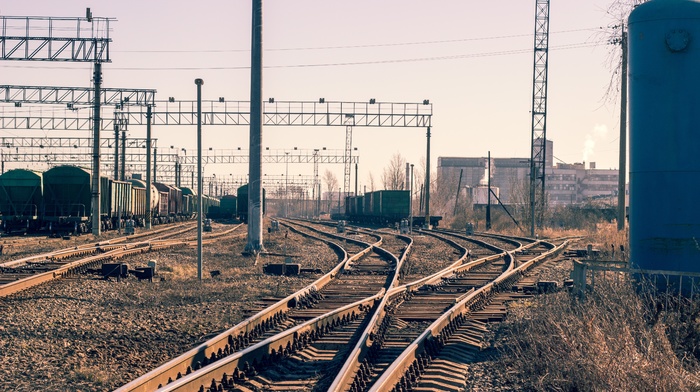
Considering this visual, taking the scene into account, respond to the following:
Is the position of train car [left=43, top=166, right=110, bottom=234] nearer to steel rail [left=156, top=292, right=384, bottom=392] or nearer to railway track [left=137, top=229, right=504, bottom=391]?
steel rail [left=156, top=292, right=384, bottom=392]

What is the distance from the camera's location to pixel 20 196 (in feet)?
126

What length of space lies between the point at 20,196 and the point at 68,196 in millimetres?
2069

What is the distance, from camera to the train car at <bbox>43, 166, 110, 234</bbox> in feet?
128

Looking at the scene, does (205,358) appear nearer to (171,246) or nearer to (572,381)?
(572,381)

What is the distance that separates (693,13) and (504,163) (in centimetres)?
18907

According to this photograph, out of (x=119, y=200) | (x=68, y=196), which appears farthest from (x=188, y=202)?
(x=68, y=196)

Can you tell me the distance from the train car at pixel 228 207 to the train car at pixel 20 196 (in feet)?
130

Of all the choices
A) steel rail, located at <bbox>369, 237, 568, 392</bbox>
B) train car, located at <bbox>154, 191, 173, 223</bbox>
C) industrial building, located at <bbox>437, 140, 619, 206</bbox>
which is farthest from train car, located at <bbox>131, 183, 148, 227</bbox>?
industrial building, located at <bbox>437, 140, 619, 206</bbox>

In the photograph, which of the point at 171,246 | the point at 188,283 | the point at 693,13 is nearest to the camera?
the point at 693,13

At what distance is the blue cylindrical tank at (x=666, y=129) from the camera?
Result: 1033cm

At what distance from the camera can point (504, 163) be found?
197 m

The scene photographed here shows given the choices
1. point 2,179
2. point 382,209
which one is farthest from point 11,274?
point 382,209

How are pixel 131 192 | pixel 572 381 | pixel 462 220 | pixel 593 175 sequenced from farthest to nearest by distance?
pixel 593 175 < pixel 462 220 < pixel 131 192 < pixel 572 381

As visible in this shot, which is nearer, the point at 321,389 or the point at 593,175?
the point at 321,389
